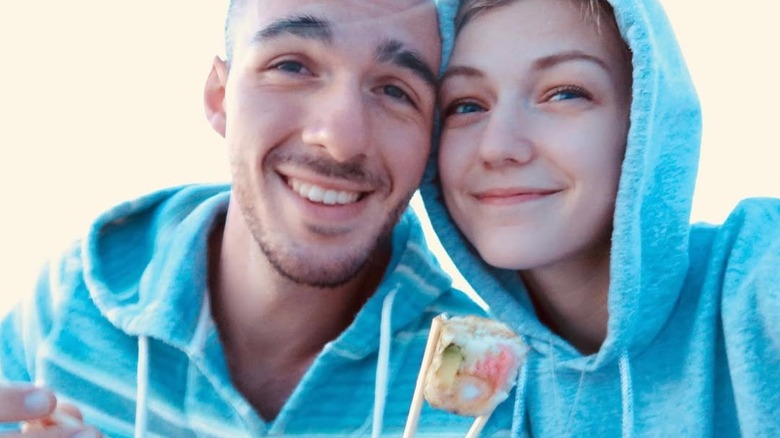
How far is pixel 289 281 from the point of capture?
1637 millimetres

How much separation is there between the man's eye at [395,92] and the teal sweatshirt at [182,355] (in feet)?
0.98

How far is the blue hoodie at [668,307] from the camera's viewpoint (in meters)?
1.34

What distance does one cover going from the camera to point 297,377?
1624mm

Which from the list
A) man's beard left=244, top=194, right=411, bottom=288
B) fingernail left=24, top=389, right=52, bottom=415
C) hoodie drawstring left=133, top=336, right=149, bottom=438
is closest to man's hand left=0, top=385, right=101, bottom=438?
fingernail left=24, top=389, right=52, bottom=415

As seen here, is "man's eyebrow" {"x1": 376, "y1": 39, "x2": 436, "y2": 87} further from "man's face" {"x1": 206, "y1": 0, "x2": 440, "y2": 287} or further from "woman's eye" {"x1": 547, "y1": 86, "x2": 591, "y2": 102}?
"woman's eye" {"x1": 547, "y1": 86, "x2": 591, "y2": 102}

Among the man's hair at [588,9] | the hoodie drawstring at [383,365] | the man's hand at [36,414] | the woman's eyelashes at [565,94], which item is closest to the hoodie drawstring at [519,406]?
the hoodie drawstring at [383,365]

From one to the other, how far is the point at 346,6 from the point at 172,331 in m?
0.61

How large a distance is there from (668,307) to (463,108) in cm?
46

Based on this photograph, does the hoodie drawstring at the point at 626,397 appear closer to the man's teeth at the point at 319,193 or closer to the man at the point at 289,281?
the man at the point at 289,281

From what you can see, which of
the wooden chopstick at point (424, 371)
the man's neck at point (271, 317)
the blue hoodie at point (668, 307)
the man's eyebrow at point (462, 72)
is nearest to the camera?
the wooden chopstick at point (424, 371)

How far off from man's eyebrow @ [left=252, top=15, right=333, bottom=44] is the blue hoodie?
0.71 ft

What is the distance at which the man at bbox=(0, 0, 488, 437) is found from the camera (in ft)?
4.91

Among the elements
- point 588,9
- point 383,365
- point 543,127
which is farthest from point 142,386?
point 588,9

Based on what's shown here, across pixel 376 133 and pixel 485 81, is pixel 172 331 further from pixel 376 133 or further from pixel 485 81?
pixel 485 81
